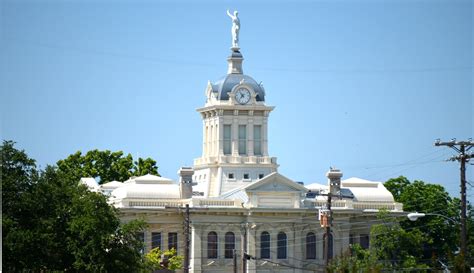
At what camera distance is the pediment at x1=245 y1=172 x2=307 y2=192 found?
403 ft

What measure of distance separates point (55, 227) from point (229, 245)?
35036 millimetres

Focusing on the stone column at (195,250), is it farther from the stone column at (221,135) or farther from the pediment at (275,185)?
the stone column at (221,135)

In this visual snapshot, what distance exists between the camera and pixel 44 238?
87.9 meters

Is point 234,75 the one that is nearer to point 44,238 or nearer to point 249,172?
point 249,172

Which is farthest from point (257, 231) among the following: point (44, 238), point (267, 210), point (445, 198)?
point (44, 238)

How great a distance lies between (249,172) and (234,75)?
781cm

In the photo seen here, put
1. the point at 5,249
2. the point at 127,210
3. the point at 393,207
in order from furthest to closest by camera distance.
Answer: the point at 393,207 → the point at 127,210 → the point at 5,249

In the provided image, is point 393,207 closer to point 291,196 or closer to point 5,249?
point 291,196

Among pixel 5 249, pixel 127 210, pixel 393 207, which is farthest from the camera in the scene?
pixel 393 207

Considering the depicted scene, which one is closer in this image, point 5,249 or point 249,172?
point 5,249

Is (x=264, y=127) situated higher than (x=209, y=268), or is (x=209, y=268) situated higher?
(x=264, y=127)

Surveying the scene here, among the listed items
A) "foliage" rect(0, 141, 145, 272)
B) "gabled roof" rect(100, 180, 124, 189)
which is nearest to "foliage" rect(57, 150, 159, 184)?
"gabled roof" rect(100, 180, 124, 189)

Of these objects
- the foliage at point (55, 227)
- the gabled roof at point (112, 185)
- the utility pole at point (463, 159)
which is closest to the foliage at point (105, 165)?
the gabled roof at point (112, 185)

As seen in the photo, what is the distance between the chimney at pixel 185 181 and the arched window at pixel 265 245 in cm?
613
